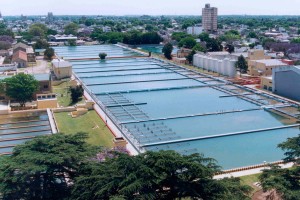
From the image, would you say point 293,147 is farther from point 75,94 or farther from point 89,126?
point 75,94

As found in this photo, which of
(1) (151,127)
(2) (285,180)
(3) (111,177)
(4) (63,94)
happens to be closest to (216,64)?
(4) (63,94)

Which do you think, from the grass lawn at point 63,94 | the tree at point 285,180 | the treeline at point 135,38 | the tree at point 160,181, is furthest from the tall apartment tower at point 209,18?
the tree at point 160,181

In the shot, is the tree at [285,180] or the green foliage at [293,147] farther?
the green foliage at [293,147]

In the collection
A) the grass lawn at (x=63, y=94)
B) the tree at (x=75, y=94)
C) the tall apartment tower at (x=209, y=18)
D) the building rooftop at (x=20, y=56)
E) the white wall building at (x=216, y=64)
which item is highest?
the tall apartment tower at (x=209, y=18)

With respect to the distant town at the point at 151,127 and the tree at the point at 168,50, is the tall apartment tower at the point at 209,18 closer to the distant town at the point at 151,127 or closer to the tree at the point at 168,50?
the distant town at the point at 151,127

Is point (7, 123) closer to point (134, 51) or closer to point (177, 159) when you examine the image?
point (177, 159)

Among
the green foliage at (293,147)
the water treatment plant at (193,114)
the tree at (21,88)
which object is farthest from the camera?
the tree at (21,88)

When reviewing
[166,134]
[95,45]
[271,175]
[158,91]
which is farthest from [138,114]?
[95,45]
